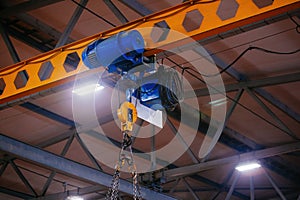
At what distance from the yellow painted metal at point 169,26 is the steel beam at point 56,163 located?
94cm

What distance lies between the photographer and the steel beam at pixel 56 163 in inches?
360

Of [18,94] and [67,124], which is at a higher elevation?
[67,124]

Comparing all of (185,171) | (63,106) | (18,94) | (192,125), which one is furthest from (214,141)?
(18,94)

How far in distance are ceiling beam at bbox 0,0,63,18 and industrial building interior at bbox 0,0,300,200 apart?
21 millimetres

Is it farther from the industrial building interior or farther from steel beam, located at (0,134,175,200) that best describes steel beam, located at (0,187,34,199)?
steel beam, located at (0,134,175,200)

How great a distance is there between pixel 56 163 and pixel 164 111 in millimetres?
2514

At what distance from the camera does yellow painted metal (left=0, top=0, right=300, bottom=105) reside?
605 cm

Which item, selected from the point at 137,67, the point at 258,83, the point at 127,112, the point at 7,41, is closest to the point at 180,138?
the point at 258,83

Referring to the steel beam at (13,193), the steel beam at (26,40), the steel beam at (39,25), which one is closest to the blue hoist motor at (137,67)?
the steel beam at (39,25)

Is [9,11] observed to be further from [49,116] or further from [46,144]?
[46,144]

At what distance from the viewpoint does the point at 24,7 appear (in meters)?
9.05

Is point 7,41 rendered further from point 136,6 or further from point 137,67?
point 137,67

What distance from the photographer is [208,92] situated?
39.1 ft

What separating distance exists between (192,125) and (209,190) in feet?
17.2
